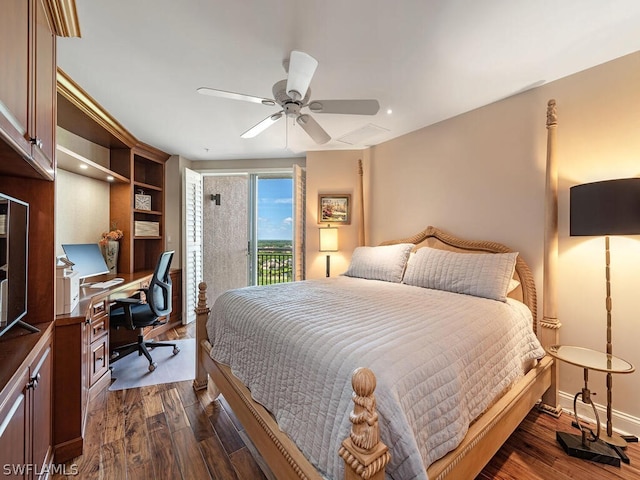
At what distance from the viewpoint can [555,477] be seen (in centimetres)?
154

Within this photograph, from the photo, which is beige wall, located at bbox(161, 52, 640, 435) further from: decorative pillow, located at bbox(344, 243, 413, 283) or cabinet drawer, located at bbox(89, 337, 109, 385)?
cabinet drawer, located at bbox(89, 337, 109, 385)

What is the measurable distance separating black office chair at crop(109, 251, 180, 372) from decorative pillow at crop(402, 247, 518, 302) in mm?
2499

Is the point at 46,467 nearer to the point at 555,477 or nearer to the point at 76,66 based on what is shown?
the point at 76,66

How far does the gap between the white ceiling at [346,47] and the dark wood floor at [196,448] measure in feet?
8.25

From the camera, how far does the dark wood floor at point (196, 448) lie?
155 cm

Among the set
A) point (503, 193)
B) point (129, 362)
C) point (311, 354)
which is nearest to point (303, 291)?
point (311, 354)

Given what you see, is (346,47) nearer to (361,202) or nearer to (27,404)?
(361,202)

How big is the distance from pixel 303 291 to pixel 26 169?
68.8 inches

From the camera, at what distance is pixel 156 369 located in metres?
2.77

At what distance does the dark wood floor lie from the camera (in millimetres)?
1549

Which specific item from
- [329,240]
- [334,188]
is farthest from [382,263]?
[334,188]

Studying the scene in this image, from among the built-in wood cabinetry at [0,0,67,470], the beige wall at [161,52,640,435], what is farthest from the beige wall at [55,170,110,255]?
the beige wall at [161,52,640,435]

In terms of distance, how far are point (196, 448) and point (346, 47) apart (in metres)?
2.69

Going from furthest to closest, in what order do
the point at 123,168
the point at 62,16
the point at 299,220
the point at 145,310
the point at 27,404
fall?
the point at 299,220 → the point at 123,168 → the point at 145,310 → the point at 62,16 → the point at 27,404
